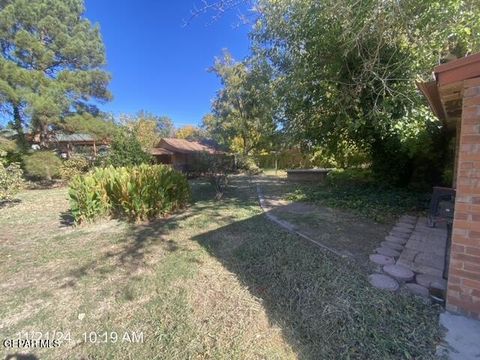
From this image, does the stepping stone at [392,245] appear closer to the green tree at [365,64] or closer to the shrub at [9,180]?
the green tree at [365,64]

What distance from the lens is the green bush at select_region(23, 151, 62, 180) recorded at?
12599 mm

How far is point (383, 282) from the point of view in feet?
9.54

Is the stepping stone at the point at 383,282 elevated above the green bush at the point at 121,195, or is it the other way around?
the green bush at the point at 121,195

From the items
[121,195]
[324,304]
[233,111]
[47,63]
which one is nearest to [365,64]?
[324,304]

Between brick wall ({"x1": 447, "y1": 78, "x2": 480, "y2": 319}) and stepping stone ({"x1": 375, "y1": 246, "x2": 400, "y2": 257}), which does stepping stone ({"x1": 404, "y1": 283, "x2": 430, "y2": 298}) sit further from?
stepping stone ({"x1": 375, "y1": 246, "x2": 400, "y2": 257})

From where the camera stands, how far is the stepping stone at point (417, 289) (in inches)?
105

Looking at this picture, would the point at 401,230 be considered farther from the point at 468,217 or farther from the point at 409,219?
the point at 468,217

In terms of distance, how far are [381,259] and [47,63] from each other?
17.3m

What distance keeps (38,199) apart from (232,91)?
→ 1422 centimetres

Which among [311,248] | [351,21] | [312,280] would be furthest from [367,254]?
[351,21]

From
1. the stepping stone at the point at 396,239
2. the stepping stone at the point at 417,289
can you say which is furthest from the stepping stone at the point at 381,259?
the stepping stone at the point at 396,239

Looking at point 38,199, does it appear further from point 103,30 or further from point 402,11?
point 402,11

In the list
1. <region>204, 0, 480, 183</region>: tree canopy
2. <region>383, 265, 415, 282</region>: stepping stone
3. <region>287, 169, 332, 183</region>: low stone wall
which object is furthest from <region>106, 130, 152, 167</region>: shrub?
<region>383, 265, 415, 282</region>: stepping stone

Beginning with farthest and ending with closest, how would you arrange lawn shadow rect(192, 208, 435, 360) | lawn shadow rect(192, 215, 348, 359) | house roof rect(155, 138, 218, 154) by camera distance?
house roof rect(155, 138, 218, 154)
lawn shadow rect(192, 215, 348, 359)
lawn shadow rect(192, 208, 435, 360)
